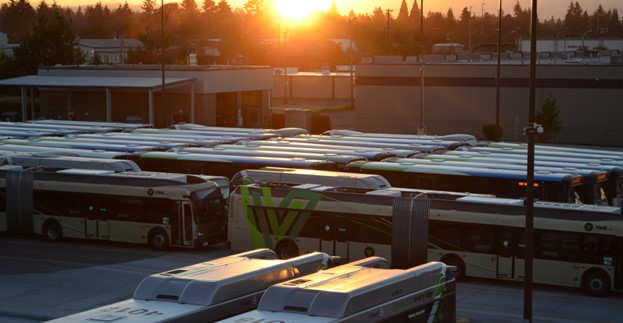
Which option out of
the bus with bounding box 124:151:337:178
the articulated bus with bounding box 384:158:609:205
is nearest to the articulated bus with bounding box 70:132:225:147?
the bus with bounding box 124:151:337:178

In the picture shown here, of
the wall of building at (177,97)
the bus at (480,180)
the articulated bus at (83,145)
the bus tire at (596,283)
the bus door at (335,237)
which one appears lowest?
the bus tire at (596,283)

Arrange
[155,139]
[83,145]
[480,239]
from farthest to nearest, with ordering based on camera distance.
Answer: [155,139]
[83,145]
[480,239]

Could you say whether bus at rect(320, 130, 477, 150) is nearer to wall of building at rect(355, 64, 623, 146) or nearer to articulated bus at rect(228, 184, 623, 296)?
wall of building at rect(355, 64, 623, 146)

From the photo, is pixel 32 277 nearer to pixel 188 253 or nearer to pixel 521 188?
pixel 188 253

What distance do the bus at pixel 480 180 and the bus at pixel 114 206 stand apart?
6.93 metres

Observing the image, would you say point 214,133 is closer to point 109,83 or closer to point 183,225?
point 109,83

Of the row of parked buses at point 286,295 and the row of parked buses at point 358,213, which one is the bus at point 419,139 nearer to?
the row of parked buses at point 358,213

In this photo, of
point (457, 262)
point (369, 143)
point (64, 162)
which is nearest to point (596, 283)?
point (457, 262)

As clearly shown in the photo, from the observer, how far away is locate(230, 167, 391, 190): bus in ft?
100

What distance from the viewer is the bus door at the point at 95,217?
3167cm

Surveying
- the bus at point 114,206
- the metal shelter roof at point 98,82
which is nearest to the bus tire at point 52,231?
the bus at point 114,206

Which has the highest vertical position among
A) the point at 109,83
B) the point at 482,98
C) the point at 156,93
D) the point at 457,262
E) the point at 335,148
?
the point at 109,83

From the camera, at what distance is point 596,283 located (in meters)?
24.9

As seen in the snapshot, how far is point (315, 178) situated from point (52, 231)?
870cm
